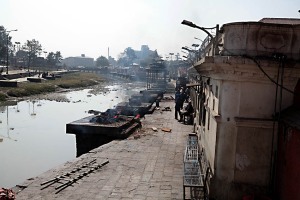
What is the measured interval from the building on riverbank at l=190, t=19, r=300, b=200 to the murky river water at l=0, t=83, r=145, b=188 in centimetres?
948

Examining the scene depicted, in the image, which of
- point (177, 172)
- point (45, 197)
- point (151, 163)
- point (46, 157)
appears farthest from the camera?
point (46, 157)

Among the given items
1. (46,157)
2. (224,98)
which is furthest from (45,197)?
(46,157)

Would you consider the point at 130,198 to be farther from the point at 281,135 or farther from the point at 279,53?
the point at 279,53

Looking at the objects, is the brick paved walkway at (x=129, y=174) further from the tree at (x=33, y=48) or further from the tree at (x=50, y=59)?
the tree at (x=50, y=59)

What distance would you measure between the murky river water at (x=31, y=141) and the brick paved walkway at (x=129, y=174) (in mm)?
4024

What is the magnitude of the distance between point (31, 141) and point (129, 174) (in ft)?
40.8

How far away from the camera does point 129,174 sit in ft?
34.4

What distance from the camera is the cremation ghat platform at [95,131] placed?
15594 mm

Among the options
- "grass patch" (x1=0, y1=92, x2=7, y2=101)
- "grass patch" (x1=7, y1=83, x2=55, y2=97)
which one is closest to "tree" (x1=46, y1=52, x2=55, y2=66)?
"grass patch" (x1=7, y1=83, x2=55, y2=97)

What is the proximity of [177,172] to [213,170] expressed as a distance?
335cm

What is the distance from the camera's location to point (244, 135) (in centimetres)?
726

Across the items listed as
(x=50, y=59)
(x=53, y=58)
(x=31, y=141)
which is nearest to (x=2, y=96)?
(x=31, y=141)

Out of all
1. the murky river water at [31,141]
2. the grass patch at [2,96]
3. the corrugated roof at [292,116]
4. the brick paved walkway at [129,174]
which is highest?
the corrugated roof at [292,116]

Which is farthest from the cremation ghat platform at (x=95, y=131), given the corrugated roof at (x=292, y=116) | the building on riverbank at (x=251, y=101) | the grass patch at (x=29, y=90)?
the grass patch at (x=29, y=90)
